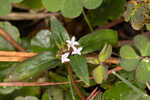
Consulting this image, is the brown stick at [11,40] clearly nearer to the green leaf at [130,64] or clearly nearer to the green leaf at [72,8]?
the green leaf at [72,8]

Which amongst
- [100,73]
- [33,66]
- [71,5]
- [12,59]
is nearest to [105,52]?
[100,73]

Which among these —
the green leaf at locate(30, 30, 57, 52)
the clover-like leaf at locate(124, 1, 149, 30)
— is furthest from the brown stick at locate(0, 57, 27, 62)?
the clover-like leaf at locate(124, 1, 149, 30)

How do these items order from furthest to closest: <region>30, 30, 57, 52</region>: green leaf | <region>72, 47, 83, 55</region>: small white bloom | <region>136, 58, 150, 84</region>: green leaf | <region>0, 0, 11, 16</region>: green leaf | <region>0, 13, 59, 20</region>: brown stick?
<region>0, 13, 59, 20</region>: brown stick, <region>30, 30, 57, 52</region>: green leaf, <region>0, 0, 11, 16</region>: green leaf, <region>72, 47, 83, 55</region>: small white bloom, <region>136, 58, 150, 84</region>: green leaf

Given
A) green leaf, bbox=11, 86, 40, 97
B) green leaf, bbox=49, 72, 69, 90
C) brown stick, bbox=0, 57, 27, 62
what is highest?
brown stick, bbox=0, 57, 27, 62

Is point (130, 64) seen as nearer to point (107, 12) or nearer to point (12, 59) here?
point (107, 12)

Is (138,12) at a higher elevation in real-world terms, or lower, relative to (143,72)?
higher

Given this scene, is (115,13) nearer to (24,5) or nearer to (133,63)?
(133,63)

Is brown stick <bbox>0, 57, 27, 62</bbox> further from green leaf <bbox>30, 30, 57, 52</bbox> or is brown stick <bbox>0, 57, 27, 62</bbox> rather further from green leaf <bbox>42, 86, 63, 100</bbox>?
green leaf <bbox>42, 86, 63, 100</bbox>
